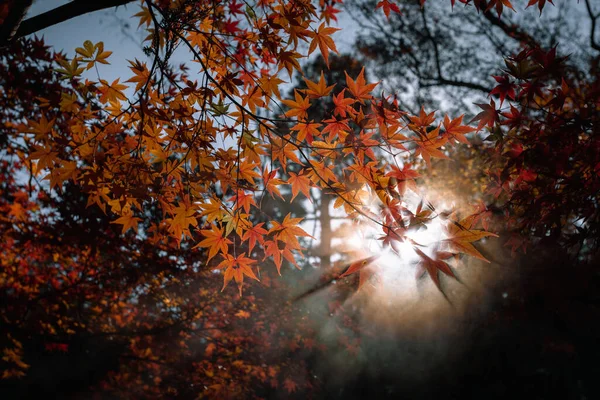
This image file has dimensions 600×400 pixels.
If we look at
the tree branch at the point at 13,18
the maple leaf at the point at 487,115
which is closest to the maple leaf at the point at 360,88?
the maple leaf at the point at 487,115

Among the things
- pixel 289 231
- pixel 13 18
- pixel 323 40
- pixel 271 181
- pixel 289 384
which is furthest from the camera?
pixel 289 384

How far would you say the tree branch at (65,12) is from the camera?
1602 millimetres

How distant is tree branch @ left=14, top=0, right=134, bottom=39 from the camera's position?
1.60 meters

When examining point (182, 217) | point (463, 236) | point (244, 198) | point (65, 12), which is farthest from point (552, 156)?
point (65, 12)

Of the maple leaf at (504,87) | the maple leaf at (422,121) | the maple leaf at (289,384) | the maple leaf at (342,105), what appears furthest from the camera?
the maple leaf at (289,384)

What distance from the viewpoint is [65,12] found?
1.61m

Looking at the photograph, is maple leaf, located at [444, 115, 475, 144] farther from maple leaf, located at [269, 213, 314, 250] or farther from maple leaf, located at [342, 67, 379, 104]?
maple leaf, located at [269, 213, 314, 250]

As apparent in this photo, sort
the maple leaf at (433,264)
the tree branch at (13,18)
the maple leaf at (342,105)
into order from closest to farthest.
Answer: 1. the maple leaf at (433,264)
2. the tree branch at (13,18)
3. the maple leaf at (342,105)

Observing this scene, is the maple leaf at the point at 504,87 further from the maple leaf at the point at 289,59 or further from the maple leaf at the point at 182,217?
the maple leaf at the point at 182,217

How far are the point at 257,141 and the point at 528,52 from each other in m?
1.60

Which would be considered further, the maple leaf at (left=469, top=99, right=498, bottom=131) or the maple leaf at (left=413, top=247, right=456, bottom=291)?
the maple leaf at (left=469, top=99, right=498, bottom=131)

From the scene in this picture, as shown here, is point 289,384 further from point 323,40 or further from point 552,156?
point 323,40

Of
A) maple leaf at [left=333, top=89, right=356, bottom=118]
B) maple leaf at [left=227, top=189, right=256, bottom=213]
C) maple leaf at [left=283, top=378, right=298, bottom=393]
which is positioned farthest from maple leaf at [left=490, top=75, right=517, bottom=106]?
maple leaf at [left=283, top=378, right=298, bottom=393]

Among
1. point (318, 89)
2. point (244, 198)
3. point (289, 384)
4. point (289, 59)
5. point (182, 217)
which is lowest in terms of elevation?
point (289, 384)
